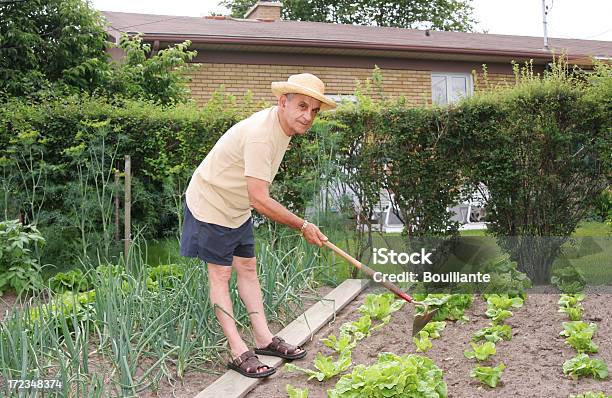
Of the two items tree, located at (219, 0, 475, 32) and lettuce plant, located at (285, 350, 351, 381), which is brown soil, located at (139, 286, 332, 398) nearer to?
lettuce plant, located at (285, 350, 351, 381)

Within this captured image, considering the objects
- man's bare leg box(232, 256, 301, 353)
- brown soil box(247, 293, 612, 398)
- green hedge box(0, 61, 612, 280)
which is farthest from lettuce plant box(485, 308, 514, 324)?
green hedge box(0, 61, 612, 280)

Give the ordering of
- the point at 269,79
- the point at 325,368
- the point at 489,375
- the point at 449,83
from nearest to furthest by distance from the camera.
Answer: the point at 489,375
the point at 325,368
the point at 269,79
the point at 449,83

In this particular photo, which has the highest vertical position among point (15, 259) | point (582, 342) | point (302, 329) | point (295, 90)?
point (295, 90)

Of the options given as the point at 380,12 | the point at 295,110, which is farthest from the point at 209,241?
the point at 380,12

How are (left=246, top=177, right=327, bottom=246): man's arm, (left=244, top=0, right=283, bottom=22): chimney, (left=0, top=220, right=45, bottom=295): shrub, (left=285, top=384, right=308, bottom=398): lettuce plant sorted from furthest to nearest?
(left=244, top=0, right=283, bottom=22): chimney
(left=0, top=220, right=45, bottom=295): shrub
(left=246, top=177, right=327, bottom=246): man's arm
(left=285, top=384, right=308, bottom=398): lettuce plant

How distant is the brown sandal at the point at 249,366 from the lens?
3.80m

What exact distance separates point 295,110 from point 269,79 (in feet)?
31.2

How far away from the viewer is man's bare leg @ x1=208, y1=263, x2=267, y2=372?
394 cm

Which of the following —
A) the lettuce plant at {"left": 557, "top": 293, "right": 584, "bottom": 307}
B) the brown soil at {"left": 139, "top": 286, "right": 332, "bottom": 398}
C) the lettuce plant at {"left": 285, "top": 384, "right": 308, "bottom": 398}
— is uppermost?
the lettuce plant at {"left": 285, "top": 384, "right": 308, "bottom": 398}

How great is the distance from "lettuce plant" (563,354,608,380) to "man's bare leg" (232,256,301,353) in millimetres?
1670

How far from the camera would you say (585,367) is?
3553 mm

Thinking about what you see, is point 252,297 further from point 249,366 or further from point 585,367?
point 585,367

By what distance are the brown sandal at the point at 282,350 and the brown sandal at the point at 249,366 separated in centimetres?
23

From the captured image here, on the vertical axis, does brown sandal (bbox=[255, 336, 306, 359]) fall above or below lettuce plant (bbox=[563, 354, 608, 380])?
below
